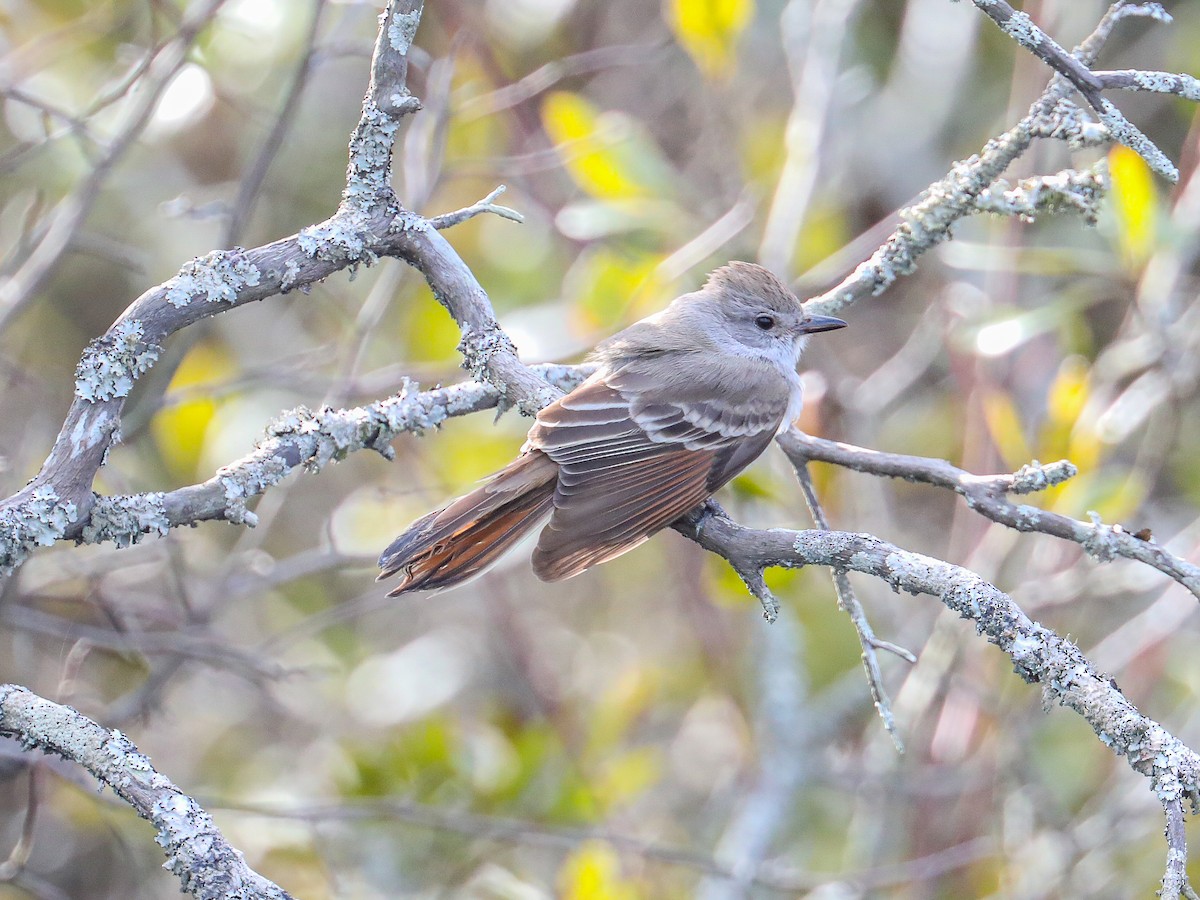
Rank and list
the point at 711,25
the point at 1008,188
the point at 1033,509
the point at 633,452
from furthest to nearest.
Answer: the point at 711,25, the point at 633,452, the point at 1008,188, the point at 1033,509

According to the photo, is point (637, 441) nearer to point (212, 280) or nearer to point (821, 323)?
point (821, 323)

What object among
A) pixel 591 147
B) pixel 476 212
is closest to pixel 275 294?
pixel 476 212

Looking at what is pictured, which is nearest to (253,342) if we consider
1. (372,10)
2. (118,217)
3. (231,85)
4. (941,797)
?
(118,217)

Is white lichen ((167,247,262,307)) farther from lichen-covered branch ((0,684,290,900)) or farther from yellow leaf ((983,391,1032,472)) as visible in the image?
yellow leaf ((983,391,1032,472))

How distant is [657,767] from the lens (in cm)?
470

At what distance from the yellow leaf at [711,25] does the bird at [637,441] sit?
0.85m

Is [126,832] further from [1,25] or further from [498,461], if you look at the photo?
[1,25]

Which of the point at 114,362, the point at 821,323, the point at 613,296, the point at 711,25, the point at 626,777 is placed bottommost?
the point at 114,362

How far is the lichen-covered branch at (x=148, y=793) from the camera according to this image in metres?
1.86

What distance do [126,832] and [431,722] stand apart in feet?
4.85

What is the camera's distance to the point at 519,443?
4941mm

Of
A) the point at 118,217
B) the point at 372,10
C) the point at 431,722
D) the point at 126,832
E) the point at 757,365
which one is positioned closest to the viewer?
the point at 757,365

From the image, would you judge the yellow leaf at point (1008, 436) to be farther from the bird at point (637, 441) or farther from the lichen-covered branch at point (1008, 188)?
the lichen-covered branch at point (1008, 188)

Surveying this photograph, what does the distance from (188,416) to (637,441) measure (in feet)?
6.43
